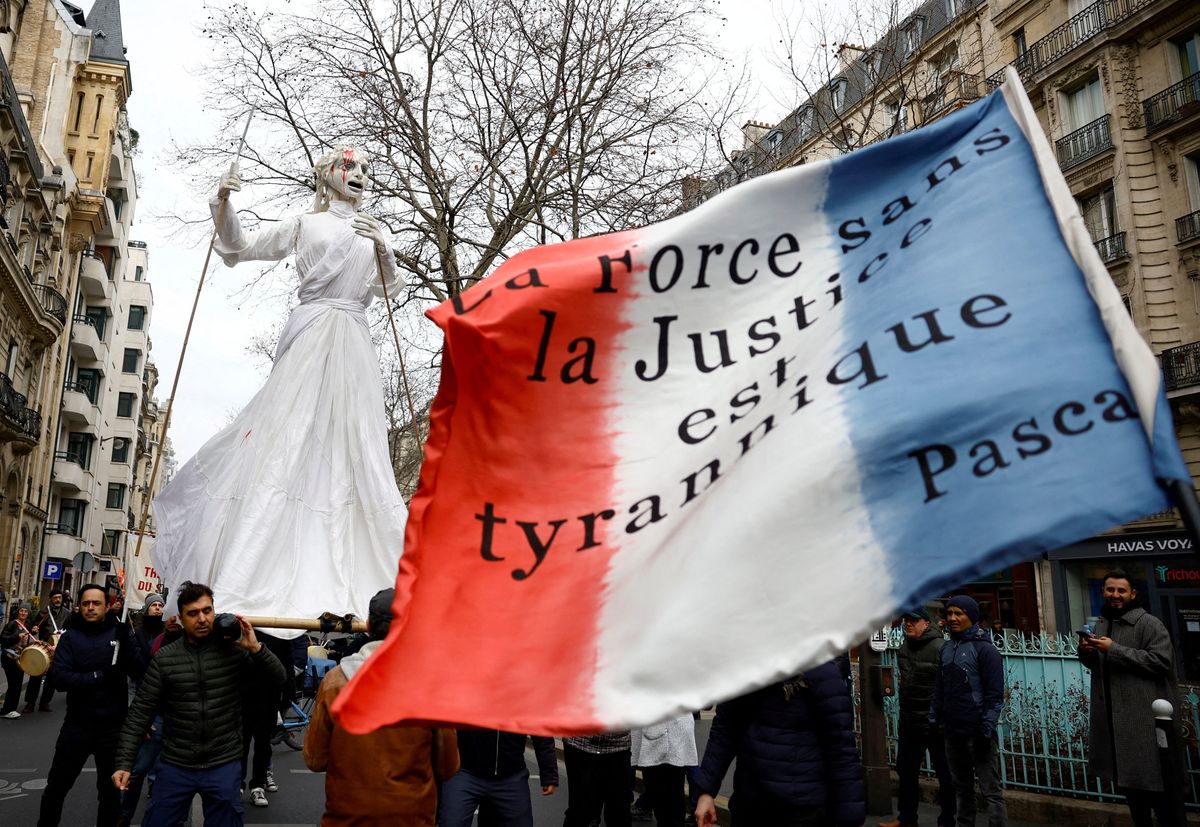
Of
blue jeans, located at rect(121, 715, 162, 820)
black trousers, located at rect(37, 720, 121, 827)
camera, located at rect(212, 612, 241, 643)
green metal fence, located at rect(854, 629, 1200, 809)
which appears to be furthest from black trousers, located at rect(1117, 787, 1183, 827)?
black trousers, located at rect(37, 720, 121, 827)

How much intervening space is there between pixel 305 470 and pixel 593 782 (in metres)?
2.48

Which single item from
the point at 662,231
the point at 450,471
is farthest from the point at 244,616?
the point at 662,231

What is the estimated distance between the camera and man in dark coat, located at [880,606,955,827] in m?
7.74

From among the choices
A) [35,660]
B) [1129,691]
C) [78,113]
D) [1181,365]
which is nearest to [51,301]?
[78,113]

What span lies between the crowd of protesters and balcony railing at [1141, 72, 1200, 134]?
61.1 ft

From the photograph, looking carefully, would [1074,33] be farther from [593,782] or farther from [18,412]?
[18,412]

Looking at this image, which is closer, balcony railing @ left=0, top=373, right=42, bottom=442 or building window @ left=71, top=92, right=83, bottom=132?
balcony railing @ left=0, top=373, right=42, bottom=442

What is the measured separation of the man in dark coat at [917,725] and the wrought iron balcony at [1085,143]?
1869cm

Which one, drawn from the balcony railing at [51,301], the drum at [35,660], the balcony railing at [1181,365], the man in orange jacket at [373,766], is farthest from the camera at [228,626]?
the balcony railing at [51,301]

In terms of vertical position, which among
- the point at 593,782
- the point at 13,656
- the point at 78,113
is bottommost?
the point at 593,782

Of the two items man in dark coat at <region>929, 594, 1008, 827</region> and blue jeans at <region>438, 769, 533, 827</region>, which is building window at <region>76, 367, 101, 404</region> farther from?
blue jeans at <region>438, 769, 533, 827</region>

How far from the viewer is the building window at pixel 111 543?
180ft

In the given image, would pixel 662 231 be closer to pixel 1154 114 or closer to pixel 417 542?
pixel 417 542

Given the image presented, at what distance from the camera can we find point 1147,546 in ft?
69.6
